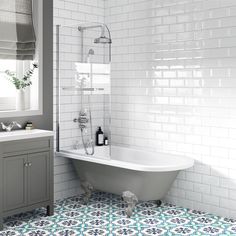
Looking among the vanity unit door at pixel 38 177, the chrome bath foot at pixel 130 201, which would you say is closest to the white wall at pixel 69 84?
the vanity unit door at pixel 38 177

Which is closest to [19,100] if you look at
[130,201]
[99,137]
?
[99,137]

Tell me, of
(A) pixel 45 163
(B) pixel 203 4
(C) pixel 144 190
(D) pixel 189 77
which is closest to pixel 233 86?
(D) pixel 189 77

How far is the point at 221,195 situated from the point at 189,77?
146cm

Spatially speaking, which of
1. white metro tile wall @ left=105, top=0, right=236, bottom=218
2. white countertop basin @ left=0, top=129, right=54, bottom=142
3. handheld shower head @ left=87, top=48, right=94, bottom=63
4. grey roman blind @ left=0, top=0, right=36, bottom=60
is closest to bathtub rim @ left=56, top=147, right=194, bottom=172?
white metro tile wall @ left=105, top=0, right=236, bottom=218

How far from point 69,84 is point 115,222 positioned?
1848 millimetres

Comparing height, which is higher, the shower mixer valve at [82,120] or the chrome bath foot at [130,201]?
the shower mixer valve at [82,120]

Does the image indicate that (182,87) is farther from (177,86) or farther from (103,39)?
(103,39)

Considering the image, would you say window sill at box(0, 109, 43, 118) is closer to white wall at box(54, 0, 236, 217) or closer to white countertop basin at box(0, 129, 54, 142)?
white countertop basin at box(0, 129, 54, 142)

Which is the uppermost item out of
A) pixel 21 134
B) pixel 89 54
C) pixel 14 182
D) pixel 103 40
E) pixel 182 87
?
pixel 103 40

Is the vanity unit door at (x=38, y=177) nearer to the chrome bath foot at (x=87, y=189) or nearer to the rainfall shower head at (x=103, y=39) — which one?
the chrome bath foot at (x=87, y=189)

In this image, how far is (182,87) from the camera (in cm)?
521

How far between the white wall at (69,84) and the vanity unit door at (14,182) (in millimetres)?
973

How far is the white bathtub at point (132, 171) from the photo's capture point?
4.75 m

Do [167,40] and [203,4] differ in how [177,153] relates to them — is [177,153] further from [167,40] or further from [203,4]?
[203,4]
